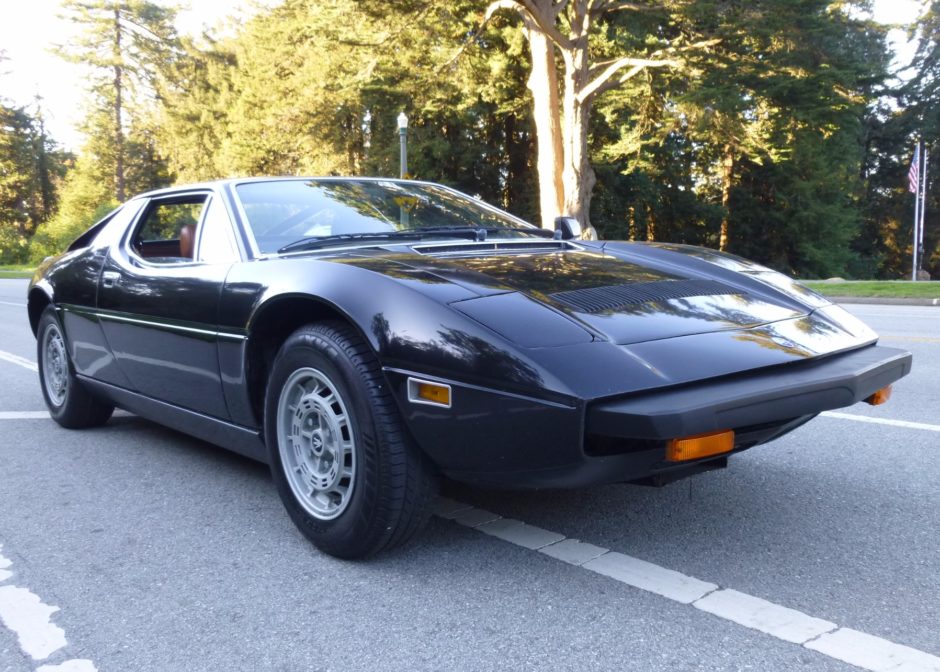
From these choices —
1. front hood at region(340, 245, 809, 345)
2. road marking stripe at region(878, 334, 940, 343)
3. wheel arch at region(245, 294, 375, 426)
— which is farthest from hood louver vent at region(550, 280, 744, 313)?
road marking stripe at region(878, 334, 940, 343)

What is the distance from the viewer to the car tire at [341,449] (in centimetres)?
255

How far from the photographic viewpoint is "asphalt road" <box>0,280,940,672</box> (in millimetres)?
2162

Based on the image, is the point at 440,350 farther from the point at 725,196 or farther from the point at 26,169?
the point at 26,169

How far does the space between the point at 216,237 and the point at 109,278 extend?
0.95m

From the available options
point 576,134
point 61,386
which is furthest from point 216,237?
point 576,134

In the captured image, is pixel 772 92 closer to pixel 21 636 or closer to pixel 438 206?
pixel 438 206

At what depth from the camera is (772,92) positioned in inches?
745

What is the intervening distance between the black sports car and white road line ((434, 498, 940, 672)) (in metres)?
0.31

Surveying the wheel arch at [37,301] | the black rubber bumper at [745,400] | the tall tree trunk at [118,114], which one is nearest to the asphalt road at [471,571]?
the black rubber bumper at [745,400]

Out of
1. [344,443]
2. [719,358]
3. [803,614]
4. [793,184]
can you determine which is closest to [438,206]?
[344,443]

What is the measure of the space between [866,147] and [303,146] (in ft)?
105

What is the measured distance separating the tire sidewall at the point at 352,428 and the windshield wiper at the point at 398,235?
56cm

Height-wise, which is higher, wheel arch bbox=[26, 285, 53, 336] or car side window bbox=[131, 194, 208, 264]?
car side window bbox=[131, 194, 208, 264]

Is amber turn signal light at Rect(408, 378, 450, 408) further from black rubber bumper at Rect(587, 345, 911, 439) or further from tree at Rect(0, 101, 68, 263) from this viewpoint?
tree at Rect(0, 101, 68, 263)
